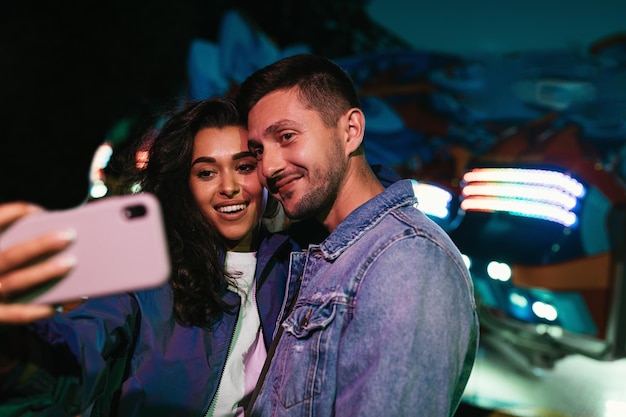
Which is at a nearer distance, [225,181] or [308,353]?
[308,353]

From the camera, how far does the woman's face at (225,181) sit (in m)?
2.12

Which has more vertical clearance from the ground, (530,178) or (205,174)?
(530,178)

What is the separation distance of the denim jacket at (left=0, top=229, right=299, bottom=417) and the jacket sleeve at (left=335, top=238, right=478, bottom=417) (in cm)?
64

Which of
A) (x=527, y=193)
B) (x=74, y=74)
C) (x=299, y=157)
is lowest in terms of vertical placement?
(x=299, y=157)

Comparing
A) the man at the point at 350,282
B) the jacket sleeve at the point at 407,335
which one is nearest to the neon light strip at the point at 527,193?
the man at the point at 350,282

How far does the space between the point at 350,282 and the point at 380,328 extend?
177mm

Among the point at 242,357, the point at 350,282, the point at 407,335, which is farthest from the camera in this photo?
the point at 242,357

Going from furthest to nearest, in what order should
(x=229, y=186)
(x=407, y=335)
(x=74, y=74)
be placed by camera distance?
(x=74, y=74), (x=229, y=186), (x=407, y=335)

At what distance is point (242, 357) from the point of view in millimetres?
1850

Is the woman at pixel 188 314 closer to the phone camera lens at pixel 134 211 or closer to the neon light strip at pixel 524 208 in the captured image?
the phone camera lens at pixel 134 211

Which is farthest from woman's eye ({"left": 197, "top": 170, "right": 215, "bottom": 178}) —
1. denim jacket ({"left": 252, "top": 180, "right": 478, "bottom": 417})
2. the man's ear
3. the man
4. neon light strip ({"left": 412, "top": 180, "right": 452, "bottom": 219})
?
neon light strip ({"left": 412, "top": 180, "right": 452, "bottom": 219})

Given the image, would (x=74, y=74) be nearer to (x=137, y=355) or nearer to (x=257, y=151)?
(x=257, y=151)

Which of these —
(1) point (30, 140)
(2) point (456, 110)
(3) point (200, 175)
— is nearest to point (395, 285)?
(3) point (200, 175)

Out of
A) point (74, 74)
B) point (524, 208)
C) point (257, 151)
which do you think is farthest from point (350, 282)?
point (74, 74)
